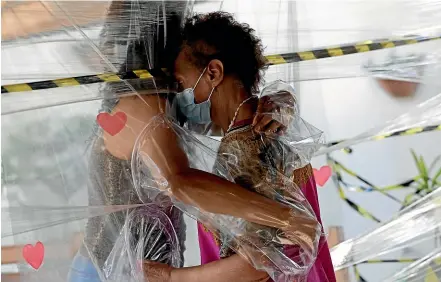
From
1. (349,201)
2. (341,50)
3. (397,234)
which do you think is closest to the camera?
(341,50)

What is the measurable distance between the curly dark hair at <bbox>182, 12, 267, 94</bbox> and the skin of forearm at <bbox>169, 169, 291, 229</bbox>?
19cm

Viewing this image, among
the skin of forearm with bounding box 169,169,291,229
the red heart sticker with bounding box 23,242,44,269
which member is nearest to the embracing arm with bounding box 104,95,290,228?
the skin of forearm with bounding box 169,169,291,229

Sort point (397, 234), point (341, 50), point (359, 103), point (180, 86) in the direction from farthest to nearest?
point (359, 103) → point (397, 234) → point (341, 50) → point (180, 86)

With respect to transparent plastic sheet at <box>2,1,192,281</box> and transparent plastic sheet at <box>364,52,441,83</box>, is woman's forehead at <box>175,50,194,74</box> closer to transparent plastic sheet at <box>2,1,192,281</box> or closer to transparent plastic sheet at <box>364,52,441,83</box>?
transparent plastic sheet at <box>2,1,192,281</box>

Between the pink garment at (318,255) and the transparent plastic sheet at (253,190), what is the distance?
6 cm

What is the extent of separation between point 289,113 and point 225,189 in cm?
19

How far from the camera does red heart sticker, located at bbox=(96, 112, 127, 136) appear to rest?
33.6 inches

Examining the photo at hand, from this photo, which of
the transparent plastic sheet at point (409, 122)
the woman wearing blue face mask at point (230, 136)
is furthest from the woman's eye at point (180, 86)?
the transparent plastic sheet at point (409, 122)

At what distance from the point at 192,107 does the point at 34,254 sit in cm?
36

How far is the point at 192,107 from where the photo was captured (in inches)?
34.9

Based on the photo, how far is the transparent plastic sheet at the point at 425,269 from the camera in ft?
3.93

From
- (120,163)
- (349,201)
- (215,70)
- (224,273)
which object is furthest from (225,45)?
(349,201)

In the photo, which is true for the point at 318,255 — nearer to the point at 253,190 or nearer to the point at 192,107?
the point at 253,190

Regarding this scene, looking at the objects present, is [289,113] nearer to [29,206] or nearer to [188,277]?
[188,277]
